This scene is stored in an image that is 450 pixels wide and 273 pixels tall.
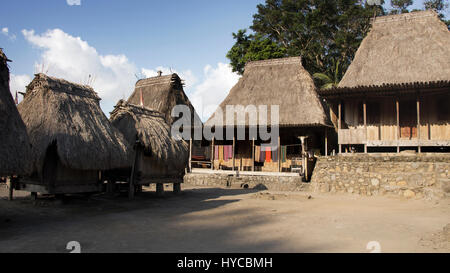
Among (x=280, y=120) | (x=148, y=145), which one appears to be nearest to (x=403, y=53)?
(x=280, y=120)

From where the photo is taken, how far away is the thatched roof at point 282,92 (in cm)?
1658

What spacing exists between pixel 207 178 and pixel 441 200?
10344mm

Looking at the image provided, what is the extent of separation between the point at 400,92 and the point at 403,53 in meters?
3.58

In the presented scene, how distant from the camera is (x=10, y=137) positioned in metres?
6.67

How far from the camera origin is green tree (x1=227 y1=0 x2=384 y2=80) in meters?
24.6

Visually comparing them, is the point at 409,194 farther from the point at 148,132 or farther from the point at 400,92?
the point at 148,132

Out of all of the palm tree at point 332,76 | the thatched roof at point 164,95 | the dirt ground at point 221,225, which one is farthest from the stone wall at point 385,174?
the thatched roof at point 164,95

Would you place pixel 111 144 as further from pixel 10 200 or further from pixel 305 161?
pixel 305 161

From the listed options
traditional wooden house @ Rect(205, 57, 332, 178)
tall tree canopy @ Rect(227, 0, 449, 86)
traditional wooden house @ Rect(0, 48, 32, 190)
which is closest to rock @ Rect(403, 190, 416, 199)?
traditional wooden house @ Rect(205, 57, 332, 178)

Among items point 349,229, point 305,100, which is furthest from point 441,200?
point 305,100

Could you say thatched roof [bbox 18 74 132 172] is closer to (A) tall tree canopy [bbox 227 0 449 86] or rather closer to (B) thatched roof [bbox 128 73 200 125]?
(B) thatched roof [bbox 128 73 200 125]

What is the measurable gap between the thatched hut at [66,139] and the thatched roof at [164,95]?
11.6 meters

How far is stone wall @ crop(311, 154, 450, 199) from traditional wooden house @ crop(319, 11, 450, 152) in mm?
1637
